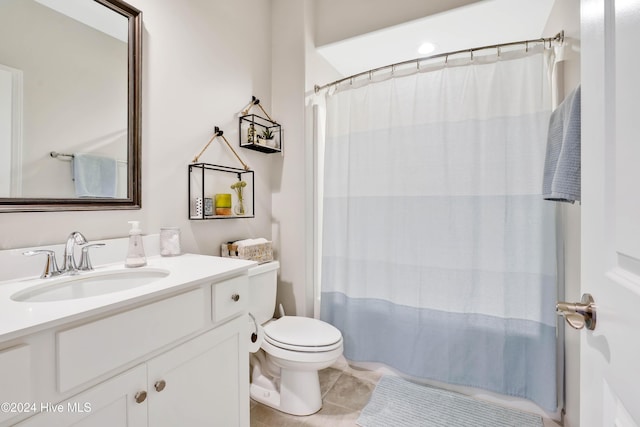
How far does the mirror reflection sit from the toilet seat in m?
1.00

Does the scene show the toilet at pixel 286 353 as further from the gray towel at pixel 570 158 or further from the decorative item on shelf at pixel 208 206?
the gray towel at pixel 570 158

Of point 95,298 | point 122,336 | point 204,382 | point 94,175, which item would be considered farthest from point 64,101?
point 204,382

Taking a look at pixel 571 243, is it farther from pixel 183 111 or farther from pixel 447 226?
pixel 183 111

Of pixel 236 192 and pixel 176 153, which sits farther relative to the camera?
pixel 236 192

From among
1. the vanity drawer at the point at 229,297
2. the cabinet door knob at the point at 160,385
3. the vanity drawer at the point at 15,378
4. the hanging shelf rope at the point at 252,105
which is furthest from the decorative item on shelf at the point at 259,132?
the vanity drawer at the point at 15,378

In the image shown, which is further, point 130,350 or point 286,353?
point 286,353

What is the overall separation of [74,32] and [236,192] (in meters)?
1.01

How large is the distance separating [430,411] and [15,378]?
1.76 m

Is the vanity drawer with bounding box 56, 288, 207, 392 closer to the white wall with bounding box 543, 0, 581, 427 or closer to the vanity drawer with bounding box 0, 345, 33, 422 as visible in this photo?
the vanity drawer with bounding box 0, 345, 33, 422

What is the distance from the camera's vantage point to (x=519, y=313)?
1.54 m

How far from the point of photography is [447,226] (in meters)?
1.70

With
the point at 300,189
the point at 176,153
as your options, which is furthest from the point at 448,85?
the point at 176,153

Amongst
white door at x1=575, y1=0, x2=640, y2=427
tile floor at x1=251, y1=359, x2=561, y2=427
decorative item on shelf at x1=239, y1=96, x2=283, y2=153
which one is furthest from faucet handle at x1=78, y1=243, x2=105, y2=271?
white door at x1=575, y1=0, x2=640, y2=427

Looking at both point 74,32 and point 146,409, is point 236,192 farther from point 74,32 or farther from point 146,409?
point 146,409
